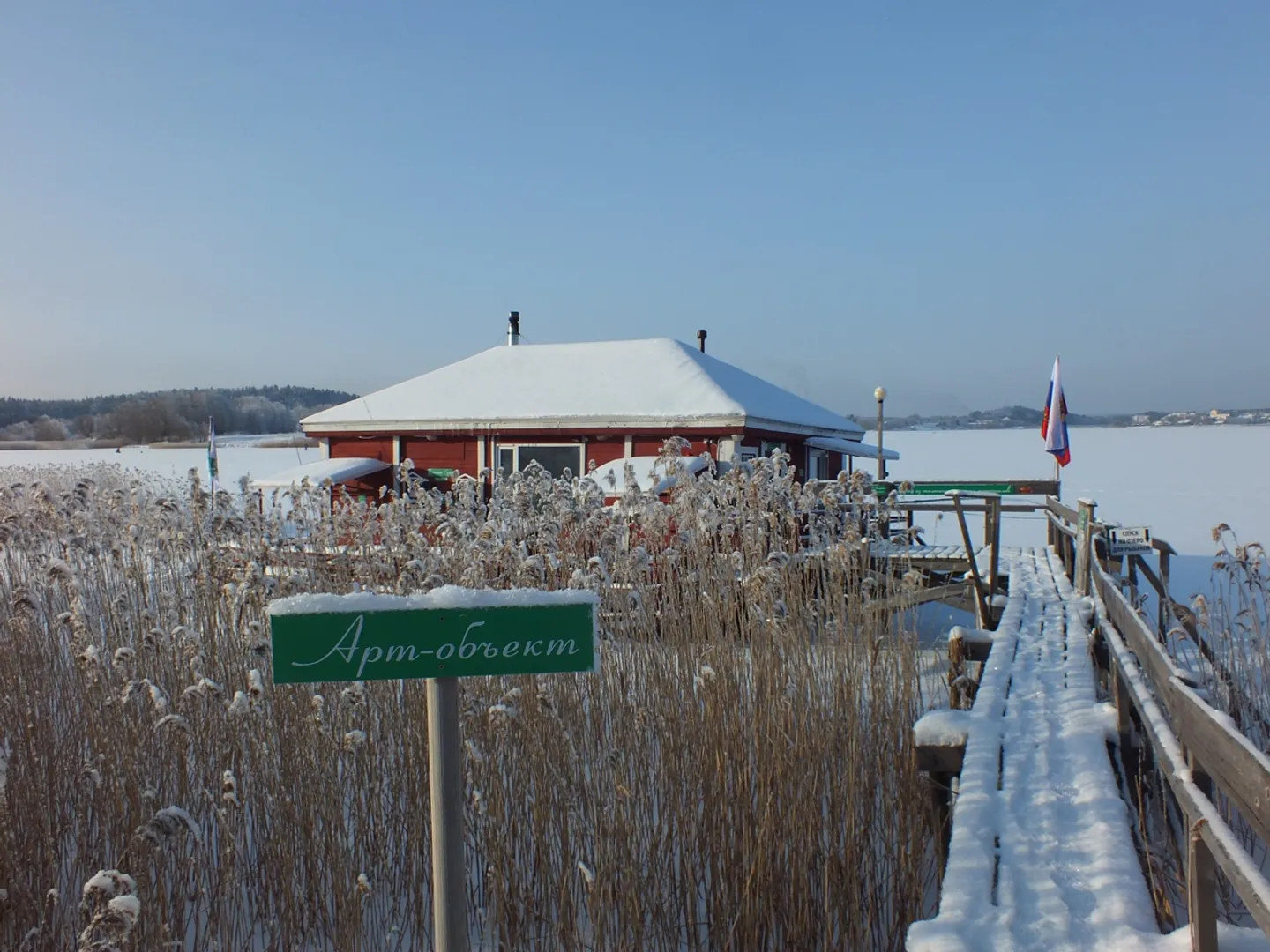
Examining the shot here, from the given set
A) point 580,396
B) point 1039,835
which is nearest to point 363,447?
point 580,396

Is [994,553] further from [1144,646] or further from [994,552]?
[1144,646]

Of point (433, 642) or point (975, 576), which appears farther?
point (975, 576)

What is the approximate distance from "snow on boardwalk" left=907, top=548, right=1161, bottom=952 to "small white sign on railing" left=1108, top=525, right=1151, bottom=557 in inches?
101

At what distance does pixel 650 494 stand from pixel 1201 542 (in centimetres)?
1804

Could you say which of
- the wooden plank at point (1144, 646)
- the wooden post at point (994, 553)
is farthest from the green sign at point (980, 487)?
the wooden plank at point (1144, 646)

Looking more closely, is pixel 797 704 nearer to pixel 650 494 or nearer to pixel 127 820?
pixel 650 494

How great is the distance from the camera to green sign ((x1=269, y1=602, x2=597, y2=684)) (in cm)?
198

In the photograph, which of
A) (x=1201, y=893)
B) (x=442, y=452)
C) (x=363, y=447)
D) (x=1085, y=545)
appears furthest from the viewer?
(x=363, y=447)

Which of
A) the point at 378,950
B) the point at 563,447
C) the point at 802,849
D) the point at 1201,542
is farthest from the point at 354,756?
the point at 1201,542

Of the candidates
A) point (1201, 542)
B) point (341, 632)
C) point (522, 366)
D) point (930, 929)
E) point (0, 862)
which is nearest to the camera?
point (341, 632)

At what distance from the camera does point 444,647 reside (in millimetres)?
2027

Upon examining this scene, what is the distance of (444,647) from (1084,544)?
20.3ft

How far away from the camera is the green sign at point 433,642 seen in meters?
1.98

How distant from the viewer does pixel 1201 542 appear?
61.8ft
